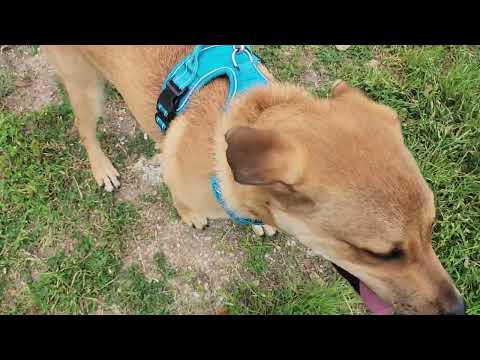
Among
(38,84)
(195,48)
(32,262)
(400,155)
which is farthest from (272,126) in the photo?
(38,84)

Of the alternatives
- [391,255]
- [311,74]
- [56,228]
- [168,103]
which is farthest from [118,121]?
[391,255]

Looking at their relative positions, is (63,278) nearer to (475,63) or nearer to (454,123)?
Answer: (454,123)

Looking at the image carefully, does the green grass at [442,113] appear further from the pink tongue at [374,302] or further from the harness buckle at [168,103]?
the harness buckle at [168,103]

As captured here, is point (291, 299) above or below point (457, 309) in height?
below

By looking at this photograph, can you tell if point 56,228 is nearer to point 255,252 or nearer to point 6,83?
point 6,83

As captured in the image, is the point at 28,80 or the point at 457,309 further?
the point at 28,80

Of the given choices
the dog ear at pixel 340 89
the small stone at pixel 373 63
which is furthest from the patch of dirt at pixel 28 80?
the small stone at pixel 373 63
